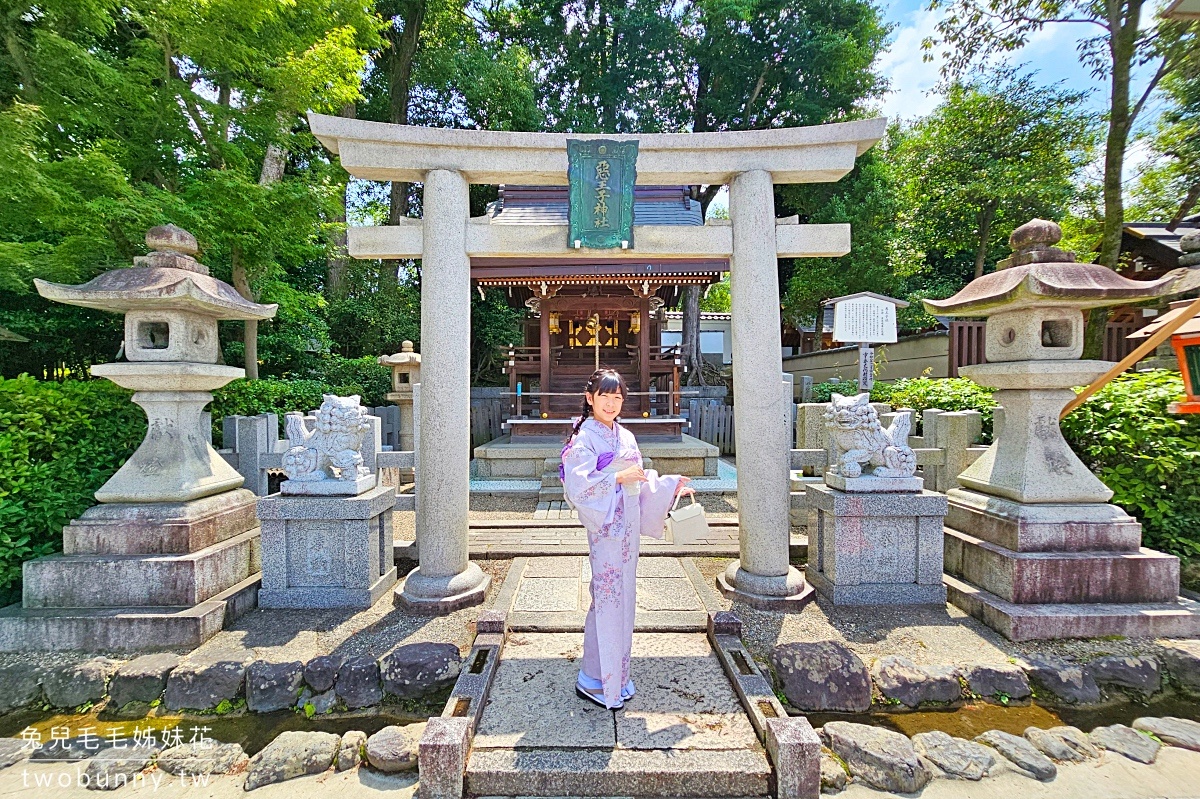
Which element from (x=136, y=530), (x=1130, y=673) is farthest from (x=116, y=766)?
(x=1130, y=673)

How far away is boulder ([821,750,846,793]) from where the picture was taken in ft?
8.76

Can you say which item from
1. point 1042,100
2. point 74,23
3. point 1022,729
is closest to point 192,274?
point 74,23

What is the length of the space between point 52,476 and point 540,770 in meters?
4.97

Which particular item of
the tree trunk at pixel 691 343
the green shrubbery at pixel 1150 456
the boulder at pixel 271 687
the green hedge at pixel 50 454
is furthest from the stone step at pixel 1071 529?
the tree trunk at pixel 691 343

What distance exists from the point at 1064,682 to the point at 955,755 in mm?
1272

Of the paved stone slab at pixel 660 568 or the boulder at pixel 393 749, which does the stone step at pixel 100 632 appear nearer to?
the boulder at pixel 393 749

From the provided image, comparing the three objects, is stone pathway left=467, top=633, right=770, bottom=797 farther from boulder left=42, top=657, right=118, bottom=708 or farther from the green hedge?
the green hedge

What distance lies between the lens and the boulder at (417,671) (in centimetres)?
334

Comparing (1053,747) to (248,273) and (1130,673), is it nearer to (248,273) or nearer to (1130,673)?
(1130,673)

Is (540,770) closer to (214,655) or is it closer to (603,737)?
(603,737)

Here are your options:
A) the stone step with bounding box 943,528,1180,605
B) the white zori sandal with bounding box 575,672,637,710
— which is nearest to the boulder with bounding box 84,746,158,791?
the white zori sandal with bounding box 575,672,637,710

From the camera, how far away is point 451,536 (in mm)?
4352

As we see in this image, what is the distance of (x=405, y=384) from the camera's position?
34.2ft

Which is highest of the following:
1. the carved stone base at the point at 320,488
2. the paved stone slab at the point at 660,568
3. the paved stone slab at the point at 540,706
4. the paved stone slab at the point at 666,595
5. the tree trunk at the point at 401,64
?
the tree trunk at the point at 401,64
